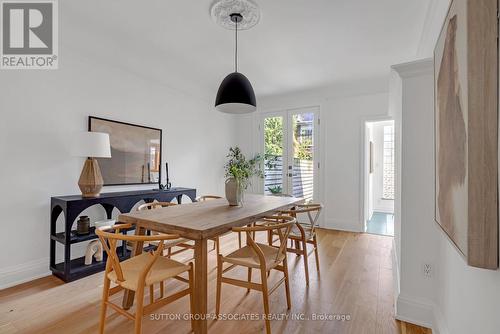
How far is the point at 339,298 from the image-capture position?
7.02ft

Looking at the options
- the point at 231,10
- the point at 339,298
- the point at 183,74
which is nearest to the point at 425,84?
the point at 231,10

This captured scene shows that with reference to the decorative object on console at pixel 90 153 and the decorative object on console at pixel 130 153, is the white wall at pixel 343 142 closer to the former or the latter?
the decorative object on console at pixel 130 153

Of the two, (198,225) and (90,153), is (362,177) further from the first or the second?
(90,153)

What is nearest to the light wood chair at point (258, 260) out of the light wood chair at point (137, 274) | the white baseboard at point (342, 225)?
the light wood chair at point (137, 274)

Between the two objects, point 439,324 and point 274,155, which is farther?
point 274,155

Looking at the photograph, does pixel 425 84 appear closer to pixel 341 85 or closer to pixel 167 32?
pixel 167 32

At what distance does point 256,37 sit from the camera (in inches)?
105

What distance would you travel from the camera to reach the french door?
477 cm

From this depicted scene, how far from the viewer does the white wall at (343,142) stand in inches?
167

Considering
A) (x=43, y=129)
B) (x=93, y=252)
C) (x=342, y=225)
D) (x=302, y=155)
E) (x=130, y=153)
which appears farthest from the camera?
(x=302, y=155)

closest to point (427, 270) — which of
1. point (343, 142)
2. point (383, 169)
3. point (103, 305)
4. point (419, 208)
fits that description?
point (419, 208)

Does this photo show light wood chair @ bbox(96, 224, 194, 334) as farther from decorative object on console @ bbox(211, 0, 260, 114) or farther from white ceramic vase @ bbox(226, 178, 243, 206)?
decorative object on console @ bbox(211, 0, 260, 114)

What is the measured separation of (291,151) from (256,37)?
266 cm

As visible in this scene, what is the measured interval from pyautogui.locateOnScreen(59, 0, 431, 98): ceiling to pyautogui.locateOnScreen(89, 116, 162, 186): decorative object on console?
0.82m
